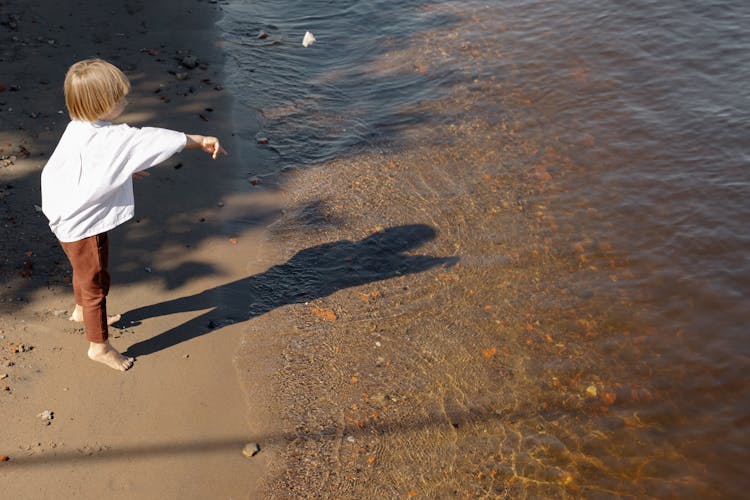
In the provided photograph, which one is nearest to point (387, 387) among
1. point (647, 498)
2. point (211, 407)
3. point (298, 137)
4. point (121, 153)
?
point (211, 407)

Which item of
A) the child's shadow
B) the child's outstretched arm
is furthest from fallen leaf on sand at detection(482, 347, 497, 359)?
the child's outstretched arm

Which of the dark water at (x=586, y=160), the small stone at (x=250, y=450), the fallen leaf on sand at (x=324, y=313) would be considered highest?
the dark water at (x=586, y=160)

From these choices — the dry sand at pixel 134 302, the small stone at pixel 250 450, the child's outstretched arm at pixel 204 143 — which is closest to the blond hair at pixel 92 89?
the child's outstretched arm at pixel 204 143

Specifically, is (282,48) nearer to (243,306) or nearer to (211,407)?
(243,306)

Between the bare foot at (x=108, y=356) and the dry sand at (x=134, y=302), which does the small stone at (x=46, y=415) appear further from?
the bare foot at (x=108, y=356)

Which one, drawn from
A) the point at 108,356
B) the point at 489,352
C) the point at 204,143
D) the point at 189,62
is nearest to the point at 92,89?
the point at 204,143

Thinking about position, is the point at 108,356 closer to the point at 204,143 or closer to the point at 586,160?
the point at 204,143

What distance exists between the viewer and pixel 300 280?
526 cm

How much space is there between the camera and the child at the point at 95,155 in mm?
3562

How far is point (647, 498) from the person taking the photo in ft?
12.8

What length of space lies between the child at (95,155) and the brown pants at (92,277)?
0.04ft

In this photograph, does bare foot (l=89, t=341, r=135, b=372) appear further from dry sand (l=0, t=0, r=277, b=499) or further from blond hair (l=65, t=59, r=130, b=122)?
blond hair (l=65, t=59, r=130, b=122)

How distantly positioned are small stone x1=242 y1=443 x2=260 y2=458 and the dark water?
4.53 feet

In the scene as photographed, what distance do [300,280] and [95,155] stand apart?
2.03m
